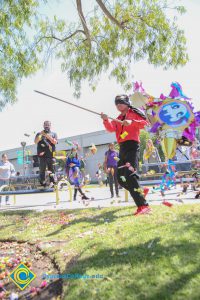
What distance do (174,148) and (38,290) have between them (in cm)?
253

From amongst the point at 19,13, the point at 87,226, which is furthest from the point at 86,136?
the point at 87,226

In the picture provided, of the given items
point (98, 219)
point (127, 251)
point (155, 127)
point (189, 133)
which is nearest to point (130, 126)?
point (155, 127)

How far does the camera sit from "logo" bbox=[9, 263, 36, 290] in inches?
116

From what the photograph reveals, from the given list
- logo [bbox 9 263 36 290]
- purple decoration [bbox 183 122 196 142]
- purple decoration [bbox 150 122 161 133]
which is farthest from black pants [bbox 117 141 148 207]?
logo [bbox 9 263 36 290]

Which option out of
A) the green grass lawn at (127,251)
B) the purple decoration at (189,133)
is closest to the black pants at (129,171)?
the green grass lawn at (127,251)

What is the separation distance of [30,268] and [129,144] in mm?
2368

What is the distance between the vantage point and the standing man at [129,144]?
16.5 feet

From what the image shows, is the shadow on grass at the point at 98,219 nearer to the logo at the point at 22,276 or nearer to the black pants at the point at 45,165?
the logo at the point at 22,276

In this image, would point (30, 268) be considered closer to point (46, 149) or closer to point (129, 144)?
point (129, 144)

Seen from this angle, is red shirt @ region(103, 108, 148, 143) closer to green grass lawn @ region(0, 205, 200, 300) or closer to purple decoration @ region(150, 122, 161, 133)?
purple decoration @ region(150, 122, 161, 133)

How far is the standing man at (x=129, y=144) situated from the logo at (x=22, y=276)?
234 cm

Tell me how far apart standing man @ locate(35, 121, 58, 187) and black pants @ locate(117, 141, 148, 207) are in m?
3.09

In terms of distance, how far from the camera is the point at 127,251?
347 centimetres

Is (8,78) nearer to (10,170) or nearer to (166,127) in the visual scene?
(10,170)
